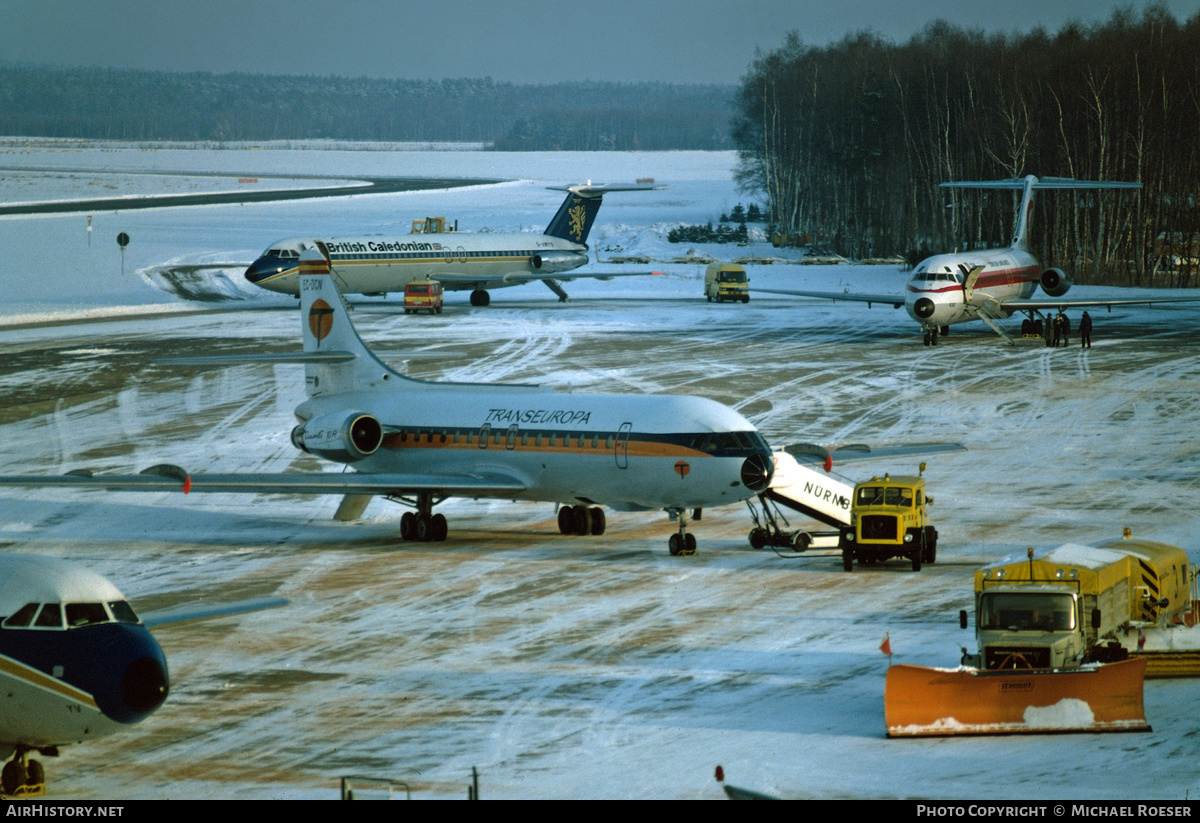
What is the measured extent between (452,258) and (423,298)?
4.12 metres

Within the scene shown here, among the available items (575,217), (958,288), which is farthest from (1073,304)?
(575,217)

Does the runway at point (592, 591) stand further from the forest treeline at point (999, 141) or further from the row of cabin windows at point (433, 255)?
the forest treeline at point (999, 141)

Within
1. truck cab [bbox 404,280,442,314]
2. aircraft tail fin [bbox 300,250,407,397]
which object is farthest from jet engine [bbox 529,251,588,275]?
aircraft tail fin [bbox 300,250,407,397]

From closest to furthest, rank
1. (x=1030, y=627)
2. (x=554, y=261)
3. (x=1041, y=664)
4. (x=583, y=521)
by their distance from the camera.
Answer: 1. (x=1041, y=664)
2. (x=1030, y=627)
3. (x=583, y=521)
4. (x=554, y=261)

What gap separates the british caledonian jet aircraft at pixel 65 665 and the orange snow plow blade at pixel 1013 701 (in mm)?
9438

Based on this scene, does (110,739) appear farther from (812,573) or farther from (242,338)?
(242,338)

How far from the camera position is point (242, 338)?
6750 centimetres

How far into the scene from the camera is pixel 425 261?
266ft

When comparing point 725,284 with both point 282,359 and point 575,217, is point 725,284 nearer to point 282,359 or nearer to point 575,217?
point 575,217

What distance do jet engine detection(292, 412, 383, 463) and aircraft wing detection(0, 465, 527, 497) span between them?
635 millimetres

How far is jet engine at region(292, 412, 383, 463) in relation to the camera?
3328 centimetres

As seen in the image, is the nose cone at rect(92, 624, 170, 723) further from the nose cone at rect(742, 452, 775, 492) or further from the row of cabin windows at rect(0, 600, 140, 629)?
the nose cone at rect(742, 452, 775, 492)
